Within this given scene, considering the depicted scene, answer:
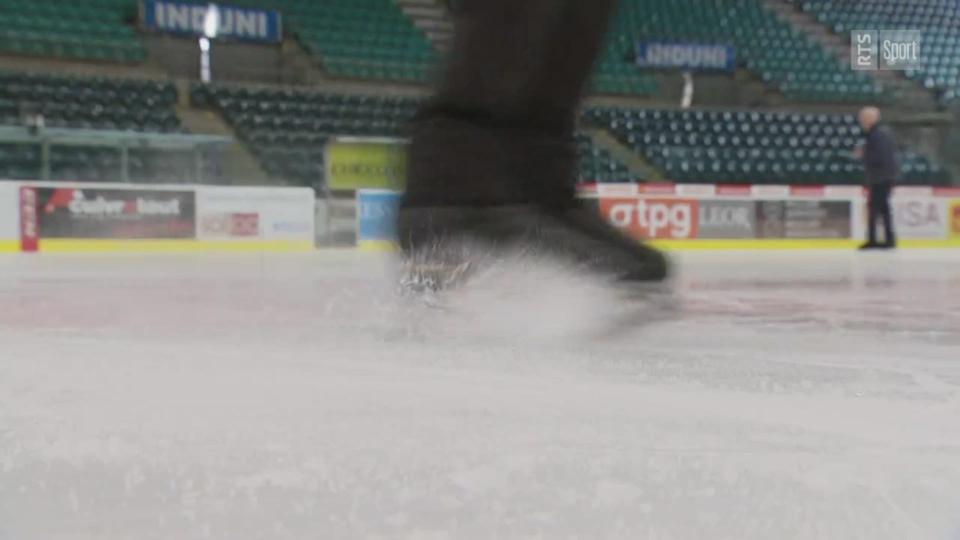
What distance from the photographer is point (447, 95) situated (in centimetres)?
95

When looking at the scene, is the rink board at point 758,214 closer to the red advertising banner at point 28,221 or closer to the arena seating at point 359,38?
the red advertising banner at point 28,221

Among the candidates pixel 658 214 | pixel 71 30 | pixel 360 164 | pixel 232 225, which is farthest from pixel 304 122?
pixel 658 214

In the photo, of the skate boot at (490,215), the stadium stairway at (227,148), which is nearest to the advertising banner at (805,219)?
the stadium stairway at (227,148)

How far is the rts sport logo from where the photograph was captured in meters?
6.84

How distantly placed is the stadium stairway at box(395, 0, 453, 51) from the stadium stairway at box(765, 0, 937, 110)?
151 inches

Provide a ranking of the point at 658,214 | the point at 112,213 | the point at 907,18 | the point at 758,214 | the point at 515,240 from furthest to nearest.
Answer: the point at 907,18
the point at 758,214
the point at 658,214
the point at 112,213
the point at 515,240

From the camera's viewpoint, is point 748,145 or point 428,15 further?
point 428,15

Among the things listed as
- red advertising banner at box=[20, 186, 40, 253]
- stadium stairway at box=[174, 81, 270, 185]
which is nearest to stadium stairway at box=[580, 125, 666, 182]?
stadium stairway at box=[174, 81, 270, 185]

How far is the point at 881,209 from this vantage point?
20.6 feet

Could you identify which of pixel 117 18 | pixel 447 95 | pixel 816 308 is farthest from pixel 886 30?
pixel 447 95

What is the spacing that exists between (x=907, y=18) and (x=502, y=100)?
12458 mm

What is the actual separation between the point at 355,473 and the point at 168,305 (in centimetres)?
106

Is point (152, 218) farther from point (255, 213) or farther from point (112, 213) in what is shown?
point (255, 213)

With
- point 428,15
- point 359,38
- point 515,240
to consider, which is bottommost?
point 515,240
